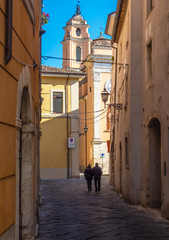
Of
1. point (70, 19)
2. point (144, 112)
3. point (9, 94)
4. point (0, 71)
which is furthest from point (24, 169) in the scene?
point (70, 19)

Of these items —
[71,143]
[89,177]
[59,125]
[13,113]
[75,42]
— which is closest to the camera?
[13,113]

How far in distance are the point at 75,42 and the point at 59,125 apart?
31093 millimetres

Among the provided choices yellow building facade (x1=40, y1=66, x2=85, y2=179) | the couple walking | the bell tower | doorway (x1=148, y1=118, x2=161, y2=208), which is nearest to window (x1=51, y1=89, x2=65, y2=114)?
yellow building facade (x1=40, y1=66, x2=85, y2=179)

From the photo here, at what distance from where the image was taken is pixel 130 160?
49.0 feet

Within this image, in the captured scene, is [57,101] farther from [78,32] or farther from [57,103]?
[78,32]

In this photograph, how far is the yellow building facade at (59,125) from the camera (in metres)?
30.8

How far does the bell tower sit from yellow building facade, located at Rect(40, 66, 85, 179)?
27.3 m

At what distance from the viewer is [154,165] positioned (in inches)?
520

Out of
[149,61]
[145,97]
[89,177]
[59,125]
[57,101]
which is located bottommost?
[89,177]

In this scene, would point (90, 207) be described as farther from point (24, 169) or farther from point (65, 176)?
point (65, 176)

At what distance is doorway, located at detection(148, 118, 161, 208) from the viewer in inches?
516

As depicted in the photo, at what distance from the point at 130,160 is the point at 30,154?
7754 millimetres

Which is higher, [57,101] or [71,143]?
[57,101]

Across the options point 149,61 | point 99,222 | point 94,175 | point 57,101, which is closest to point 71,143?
point 57,101
